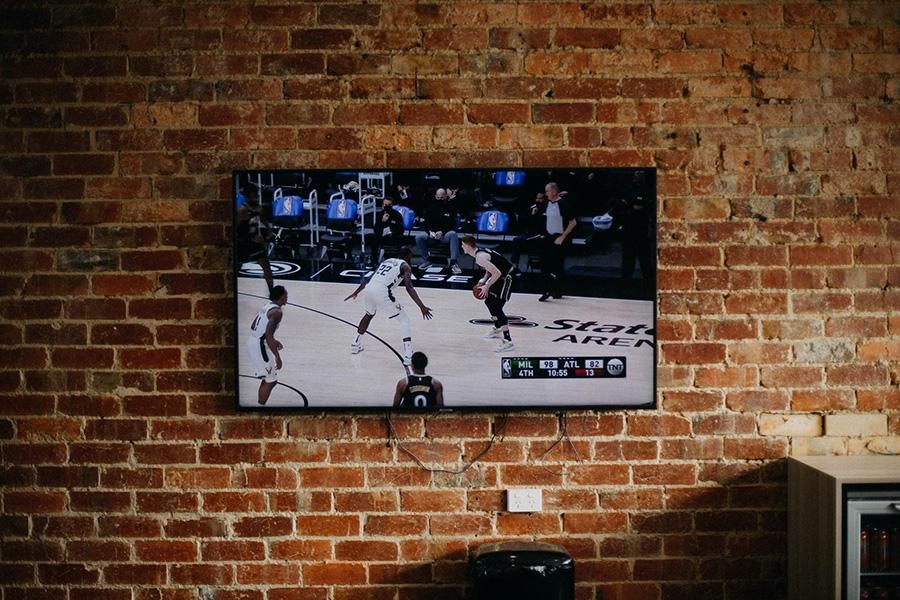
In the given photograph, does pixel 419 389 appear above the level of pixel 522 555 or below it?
above

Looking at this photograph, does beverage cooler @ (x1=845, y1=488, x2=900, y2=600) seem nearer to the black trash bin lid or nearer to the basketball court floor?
the basketball court floor

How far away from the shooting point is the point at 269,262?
266 centimetres

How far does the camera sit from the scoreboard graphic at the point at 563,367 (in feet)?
8.75

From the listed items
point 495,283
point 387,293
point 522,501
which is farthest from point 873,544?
point 387,293

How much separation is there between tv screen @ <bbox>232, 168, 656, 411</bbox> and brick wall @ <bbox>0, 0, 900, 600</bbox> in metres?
0.12

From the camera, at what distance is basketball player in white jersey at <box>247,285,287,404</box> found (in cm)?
266

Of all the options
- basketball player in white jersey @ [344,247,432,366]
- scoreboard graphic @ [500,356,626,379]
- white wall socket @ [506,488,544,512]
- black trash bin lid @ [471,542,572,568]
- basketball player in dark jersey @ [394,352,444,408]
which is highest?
basketball player in white jersey @ [344,247,432,366]

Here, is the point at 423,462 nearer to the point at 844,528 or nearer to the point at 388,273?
the point at 388,273

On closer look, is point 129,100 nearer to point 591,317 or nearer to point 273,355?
point 273,355

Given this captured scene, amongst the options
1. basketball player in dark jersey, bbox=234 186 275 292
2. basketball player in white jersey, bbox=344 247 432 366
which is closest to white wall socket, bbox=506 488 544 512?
basketball player in white jersey, bbox=344 247 432 366

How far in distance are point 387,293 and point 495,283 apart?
1.30 feet

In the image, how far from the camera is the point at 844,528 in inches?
94.0

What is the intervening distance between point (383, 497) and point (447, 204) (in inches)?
44.0

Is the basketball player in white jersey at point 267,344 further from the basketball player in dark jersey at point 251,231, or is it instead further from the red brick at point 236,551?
the red brick at point 236,551
